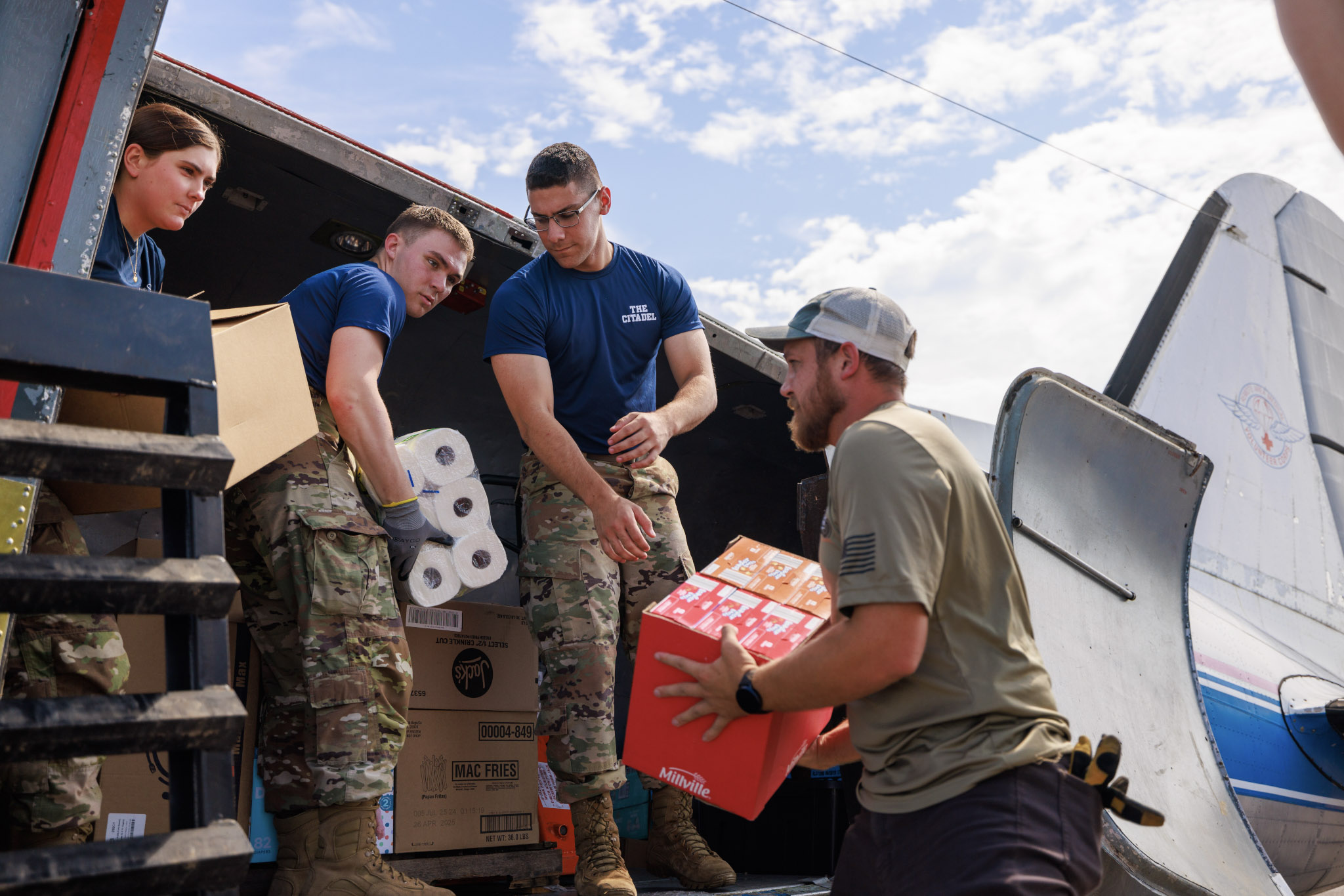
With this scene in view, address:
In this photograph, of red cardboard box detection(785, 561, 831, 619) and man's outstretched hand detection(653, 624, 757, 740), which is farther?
red cardboard box detection(785, 561, 831, 619)

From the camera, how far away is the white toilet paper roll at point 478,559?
3.87 metres

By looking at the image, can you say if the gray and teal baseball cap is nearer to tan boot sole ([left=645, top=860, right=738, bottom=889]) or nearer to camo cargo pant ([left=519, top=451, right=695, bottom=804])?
camo cargo pant ([left=519, top=451, right=695, bottom=804])

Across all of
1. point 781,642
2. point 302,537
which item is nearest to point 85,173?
point 302,537

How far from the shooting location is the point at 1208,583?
6.61 metres

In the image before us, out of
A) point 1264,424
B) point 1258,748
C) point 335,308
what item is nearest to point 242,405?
point 335,308

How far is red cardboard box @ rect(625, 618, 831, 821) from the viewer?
1992mm

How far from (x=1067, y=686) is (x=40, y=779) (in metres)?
3.03

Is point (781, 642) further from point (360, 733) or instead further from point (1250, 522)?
point (1250, 522)

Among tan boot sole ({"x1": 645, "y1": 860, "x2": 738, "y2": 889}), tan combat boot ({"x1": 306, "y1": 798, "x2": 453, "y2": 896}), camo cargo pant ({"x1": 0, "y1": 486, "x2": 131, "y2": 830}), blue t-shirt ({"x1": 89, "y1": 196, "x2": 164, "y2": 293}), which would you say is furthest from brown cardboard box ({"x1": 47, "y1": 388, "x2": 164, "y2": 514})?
tan boot sole ({"x1": 645, "y1": 860, "x2": 738, "y2": 889})

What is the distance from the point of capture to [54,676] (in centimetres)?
207

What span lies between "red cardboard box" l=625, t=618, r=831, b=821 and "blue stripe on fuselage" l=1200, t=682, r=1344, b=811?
3814 millimetres

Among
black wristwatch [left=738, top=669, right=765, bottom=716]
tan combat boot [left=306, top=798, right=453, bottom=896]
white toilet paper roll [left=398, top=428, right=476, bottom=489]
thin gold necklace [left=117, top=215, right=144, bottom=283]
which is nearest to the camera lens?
black wristwatch [left=738, top=669, right=765, bottom=716]

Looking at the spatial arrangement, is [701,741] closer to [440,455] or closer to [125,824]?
[125,824]

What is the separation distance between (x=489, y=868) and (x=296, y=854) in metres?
1.00
